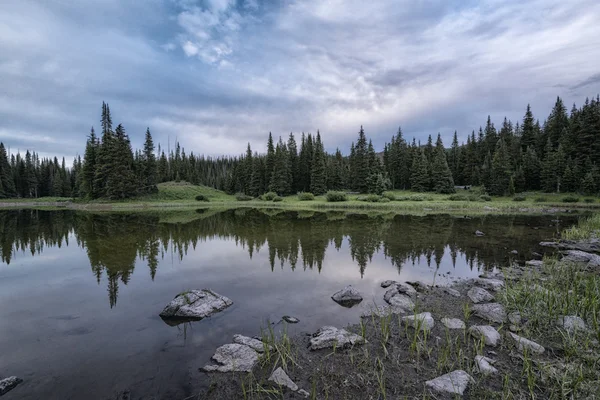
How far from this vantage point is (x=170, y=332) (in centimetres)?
790

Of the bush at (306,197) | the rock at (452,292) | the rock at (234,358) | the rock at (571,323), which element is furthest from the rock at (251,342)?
the bush at (306,197)

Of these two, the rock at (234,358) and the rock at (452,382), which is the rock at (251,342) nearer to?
the rock at (234,358)

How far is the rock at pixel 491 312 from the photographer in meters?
7.90

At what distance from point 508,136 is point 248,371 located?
108m

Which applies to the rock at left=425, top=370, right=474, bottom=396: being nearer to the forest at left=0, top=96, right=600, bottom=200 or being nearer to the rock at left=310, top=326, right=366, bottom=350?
the rock at left=310, top=326, right=366, bottom=350

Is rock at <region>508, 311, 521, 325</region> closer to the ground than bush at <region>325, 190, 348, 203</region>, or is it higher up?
closer to the ground

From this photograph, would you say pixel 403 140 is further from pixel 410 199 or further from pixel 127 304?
pixel 127 304

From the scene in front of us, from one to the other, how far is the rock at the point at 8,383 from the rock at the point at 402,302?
362 inches

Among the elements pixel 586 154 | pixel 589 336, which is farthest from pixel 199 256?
pixel 586 154

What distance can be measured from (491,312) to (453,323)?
54.1 inches

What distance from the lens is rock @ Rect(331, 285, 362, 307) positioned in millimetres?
10008

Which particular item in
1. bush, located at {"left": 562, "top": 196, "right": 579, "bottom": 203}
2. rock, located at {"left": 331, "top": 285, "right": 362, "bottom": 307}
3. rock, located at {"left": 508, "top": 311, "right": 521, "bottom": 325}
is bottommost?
rock, located at {"left": 331, "top": 285, "right": 362, "bottom": 307}

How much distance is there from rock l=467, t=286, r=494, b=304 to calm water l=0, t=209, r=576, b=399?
237 cm

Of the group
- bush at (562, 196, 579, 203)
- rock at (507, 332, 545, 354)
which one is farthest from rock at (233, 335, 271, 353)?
bush at (562, 196, 579, 203)
